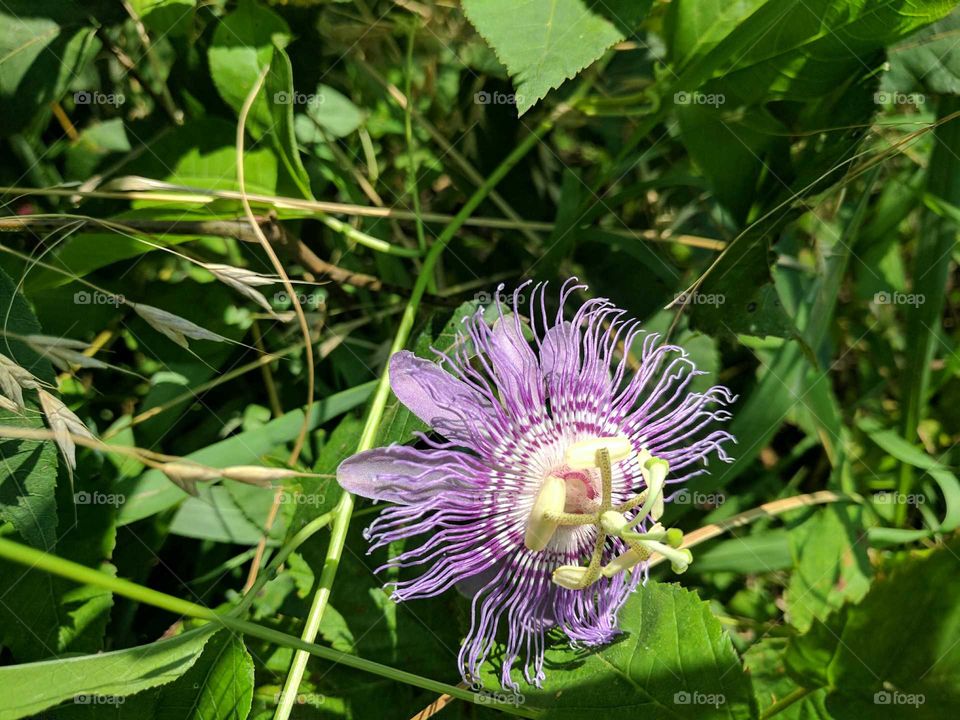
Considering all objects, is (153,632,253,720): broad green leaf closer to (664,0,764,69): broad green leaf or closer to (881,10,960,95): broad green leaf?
(664,0,764,69): broad green leaf

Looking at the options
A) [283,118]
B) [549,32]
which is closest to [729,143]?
[549,32]

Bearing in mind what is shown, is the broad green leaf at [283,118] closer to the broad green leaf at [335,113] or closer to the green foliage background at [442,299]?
the green foliage background at [442,299]

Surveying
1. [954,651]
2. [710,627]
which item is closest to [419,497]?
[710,627]

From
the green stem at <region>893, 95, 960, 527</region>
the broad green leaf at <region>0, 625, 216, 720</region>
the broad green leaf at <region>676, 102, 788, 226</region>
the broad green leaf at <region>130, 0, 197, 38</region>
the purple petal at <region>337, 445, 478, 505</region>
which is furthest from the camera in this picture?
the green stem at <region>893, 95, 960, 527</region>

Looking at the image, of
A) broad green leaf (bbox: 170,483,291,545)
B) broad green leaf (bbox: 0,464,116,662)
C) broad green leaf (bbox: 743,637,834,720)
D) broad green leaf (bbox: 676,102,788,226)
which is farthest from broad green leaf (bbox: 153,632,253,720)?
broad green leaf (bbox: 676,102,788,226)

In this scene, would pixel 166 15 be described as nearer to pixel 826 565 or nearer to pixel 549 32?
pixel 549 32

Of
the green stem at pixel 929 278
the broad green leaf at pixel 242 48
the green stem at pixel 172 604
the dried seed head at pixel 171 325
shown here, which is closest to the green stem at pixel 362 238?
the broad green leaf at pixel 242 48
